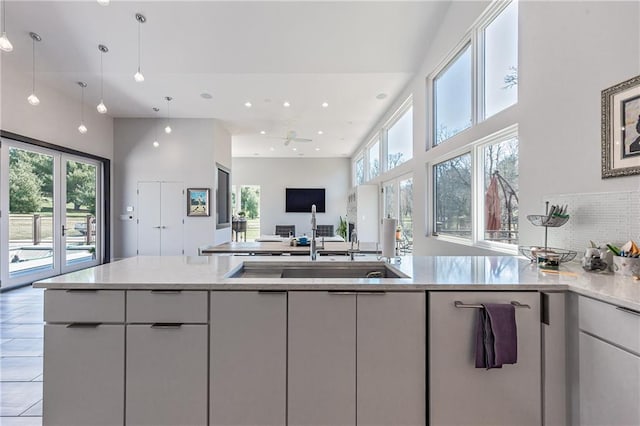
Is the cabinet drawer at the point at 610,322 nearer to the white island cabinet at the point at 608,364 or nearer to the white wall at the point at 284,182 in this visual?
the white island cabinet at the point at 608,364

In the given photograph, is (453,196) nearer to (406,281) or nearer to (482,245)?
(482,245)

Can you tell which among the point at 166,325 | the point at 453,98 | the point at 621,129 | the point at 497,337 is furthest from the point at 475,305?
the point at 453,98

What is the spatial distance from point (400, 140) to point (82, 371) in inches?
217

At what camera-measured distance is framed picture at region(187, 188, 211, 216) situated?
21.1 ft

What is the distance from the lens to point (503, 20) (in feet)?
8.83

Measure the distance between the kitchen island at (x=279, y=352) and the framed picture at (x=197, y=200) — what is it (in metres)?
5.23

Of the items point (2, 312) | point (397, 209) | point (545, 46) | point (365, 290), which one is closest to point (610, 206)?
point (545, 46)

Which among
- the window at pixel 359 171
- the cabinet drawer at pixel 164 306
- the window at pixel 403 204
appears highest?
the window at pixel 359 171

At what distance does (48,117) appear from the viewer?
15.8 ft

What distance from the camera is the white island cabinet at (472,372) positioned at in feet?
4.40

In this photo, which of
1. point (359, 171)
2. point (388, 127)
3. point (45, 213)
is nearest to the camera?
point (45, 213)

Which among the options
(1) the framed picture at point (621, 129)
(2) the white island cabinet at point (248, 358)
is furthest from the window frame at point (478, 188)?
(2) the white island cabinet at point (248, 358)

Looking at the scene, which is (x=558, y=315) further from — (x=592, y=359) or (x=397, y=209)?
(x=397, y=209)

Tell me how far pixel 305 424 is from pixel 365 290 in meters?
0.70
